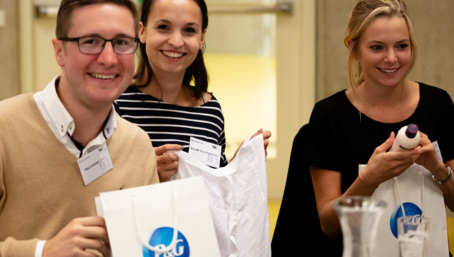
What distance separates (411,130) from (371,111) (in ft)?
1.67

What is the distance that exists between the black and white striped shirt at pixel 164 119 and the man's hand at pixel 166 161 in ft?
0.49

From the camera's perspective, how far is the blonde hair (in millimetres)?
1516

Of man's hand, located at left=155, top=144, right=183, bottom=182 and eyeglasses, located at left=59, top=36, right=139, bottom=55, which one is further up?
eyeglasses, located at left=59, top=36, right=139, bottom=55

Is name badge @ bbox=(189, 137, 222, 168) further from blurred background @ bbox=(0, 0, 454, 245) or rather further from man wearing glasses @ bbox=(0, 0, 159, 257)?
blurred background @ bbox=(0, 0, 454, 245)

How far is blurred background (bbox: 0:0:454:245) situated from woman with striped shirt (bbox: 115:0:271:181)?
1.74 m

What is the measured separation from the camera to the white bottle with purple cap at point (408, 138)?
1.10m

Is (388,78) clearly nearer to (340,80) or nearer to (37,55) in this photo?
(340,80)

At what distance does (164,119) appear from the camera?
159 centimetres

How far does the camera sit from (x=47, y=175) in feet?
3.45

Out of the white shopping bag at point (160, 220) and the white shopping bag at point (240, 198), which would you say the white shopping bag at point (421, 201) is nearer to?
the white shopping bag at point (240, 198)

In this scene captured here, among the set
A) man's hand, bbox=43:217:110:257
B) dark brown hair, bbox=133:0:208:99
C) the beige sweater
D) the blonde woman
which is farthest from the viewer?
dark brown hair, bbox=133:0:208:99

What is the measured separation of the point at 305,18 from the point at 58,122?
2749 millimetres

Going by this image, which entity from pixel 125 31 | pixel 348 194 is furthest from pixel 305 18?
pixel 125 31

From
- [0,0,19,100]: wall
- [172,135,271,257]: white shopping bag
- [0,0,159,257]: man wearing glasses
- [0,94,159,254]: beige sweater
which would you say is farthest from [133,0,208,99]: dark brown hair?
[0,0,19,100]: wall
